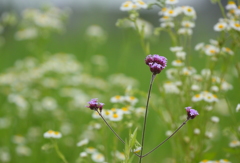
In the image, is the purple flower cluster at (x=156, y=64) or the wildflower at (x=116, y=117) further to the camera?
the wildflower at (x=116, y=117)

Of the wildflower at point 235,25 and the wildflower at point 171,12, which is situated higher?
the wildflower at point 171,12

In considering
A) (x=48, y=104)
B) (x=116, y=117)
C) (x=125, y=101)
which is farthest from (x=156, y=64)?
(x=48, y=104)

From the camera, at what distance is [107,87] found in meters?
3.51

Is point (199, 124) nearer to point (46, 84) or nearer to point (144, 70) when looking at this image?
point (46, 84)

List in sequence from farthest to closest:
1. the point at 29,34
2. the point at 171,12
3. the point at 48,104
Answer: the point at 29,34 < the point at 48,104 < the point at 171,12

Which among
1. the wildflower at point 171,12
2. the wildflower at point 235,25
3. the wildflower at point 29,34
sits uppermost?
the wildflower at point 29,34

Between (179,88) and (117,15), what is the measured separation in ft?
24.9

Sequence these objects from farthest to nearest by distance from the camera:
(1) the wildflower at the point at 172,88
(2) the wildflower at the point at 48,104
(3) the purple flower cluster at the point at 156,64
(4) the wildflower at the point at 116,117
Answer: (2) the wildflower at the point at 48,104 → (1) the wildflower at the point at 172,88 → (4) the wildflower at the point at 116,117 → (3) the purple flower cluster at the point at 156,64

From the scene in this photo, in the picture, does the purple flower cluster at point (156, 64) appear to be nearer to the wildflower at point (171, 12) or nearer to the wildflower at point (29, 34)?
the wildflower at point (171, 12)

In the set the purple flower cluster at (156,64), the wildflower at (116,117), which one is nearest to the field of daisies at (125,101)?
the wildflower at (116,117)

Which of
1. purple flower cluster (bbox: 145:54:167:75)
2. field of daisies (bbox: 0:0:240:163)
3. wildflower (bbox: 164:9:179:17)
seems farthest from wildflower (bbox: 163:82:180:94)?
purple flower cluster (bbox: 145:54:167:75)

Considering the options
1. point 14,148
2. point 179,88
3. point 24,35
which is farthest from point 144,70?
point 179,88

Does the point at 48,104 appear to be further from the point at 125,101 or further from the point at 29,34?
the point at 125,101

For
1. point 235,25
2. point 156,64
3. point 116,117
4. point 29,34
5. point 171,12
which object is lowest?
point 156,64
